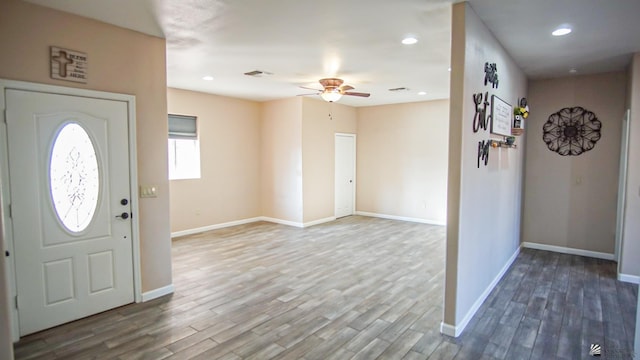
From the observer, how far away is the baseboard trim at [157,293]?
12.3 ft

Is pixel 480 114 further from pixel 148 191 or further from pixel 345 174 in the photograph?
pixel 345 174

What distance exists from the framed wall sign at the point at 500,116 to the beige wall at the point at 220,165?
17.4ft

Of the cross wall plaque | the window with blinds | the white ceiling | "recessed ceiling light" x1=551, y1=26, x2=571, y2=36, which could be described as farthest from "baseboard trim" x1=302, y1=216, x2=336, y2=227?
"recessed ceiling light" x1=551, y1=26, x2=571, y2=36

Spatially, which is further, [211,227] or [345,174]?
[345,174]

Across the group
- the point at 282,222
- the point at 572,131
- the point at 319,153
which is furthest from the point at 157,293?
the point at 572,131

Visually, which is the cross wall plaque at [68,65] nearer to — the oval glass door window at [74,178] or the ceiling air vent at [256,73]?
the oval glass door window at [74,178]

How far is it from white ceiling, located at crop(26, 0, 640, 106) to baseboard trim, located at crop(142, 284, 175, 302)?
2.70 m

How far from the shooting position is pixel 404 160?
8266mm

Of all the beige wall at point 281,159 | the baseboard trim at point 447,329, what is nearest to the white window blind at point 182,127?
the beige wall at point 281,159

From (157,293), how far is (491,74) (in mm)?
4210

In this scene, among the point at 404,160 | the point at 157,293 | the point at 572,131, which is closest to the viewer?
the point at 157,293

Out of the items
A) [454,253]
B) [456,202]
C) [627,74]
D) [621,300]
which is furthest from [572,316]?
[627,74]

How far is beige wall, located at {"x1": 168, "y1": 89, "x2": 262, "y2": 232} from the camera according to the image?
22.2 feet

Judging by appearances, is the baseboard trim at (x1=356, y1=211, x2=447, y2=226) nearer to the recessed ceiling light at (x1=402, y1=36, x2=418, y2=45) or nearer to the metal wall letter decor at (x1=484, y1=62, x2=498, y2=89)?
the metal wall letter decor at (x1=484, y1=62, x2=498, y2=89)
